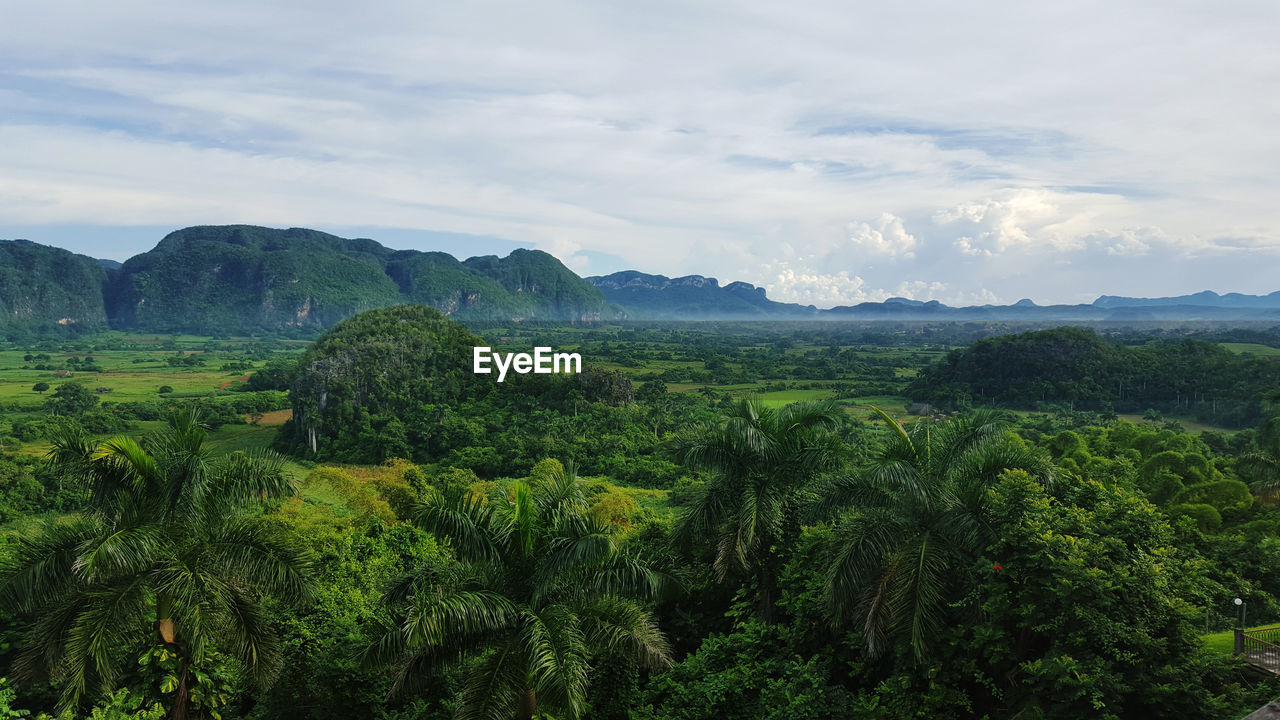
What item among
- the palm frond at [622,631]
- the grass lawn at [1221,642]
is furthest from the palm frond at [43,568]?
the grass lawn at [1221,642]

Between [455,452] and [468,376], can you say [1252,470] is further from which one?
[468,376]

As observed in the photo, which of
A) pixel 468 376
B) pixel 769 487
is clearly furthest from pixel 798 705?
pixel 468 376

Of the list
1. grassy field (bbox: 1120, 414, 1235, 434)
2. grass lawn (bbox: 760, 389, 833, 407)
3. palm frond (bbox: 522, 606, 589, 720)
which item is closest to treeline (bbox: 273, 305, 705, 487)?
grass lawn (bbox: 760, 389, 833, 407)

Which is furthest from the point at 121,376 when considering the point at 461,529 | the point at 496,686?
the point at 496,686

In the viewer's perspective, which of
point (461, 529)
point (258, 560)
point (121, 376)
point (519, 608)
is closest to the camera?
point (519, 608)

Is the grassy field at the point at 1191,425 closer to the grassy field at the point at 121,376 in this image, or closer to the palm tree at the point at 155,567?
the palm tree at the point at 155,567

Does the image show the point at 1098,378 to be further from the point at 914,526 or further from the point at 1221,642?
the point at 914,526
